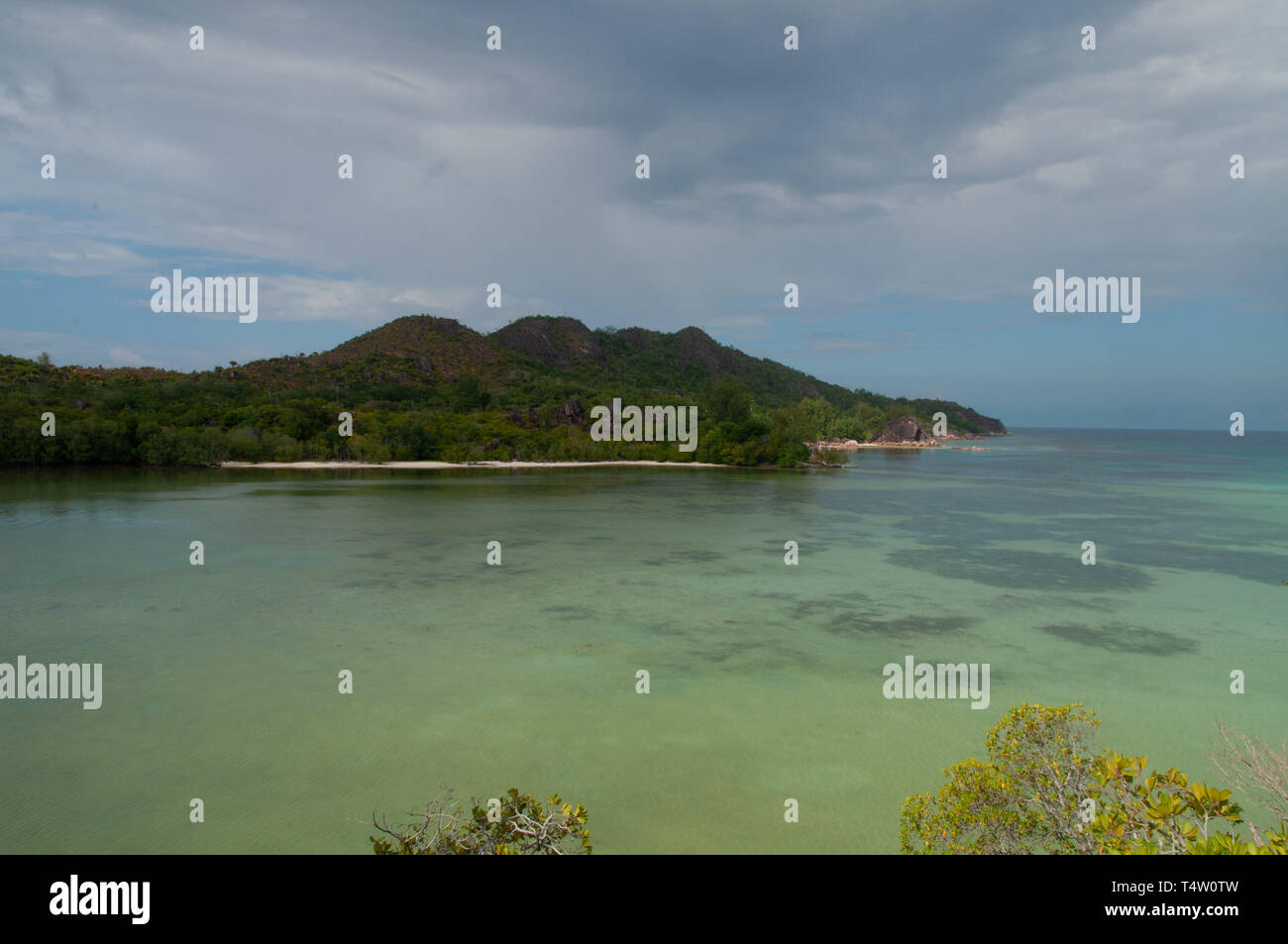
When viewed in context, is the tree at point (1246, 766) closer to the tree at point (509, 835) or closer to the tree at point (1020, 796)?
the tree at point (1020, 796)

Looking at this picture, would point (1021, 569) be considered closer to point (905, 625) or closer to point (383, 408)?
point (905, 625)

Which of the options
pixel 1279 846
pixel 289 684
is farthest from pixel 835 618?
pixel 1279 846

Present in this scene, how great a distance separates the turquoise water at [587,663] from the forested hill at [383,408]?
28.7 metres

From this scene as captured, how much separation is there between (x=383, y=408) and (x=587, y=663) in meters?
73.4

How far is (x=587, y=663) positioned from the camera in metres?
11.4

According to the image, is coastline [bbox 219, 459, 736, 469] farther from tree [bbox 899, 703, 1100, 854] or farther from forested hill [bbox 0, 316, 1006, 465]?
tree [bbox 899, 703, 1100, 854]

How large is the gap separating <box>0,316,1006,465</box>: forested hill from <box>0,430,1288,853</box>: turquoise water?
28.7 m

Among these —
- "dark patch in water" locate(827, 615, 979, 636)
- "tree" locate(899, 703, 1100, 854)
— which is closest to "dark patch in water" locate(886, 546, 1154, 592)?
"dark patch in water" locate(827, 615, 979, 636)

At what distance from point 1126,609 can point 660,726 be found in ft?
39.5

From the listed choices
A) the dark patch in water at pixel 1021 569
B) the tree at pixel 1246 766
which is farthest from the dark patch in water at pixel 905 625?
the tree at pixel 1246 766

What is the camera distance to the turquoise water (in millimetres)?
7160

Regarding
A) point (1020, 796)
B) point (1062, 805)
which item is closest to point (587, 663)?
point (1020, 796)
